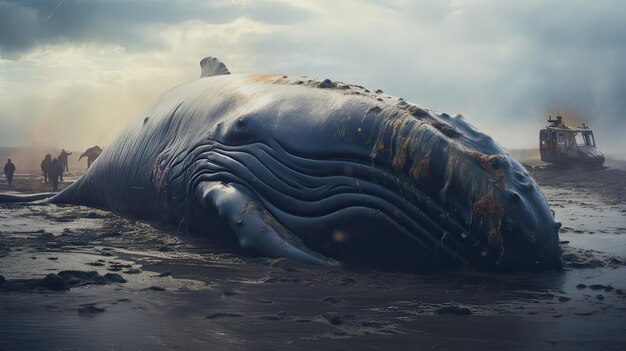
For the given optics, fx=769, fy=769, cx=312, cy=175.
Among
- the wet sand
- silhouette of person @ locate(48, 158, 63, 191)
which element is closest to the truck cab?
silhouette of person @ locate(48, 158, 63, 191)

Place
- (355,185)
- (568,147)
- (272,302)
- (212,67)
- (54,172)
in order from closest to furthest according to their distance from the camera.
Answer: (272,302)
(355,185)
(212,67)
(54,172)
(568,147)

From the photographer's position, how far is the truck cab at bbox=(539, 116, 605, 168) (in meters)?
41.1

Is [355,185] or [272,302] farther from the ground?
[355,185]

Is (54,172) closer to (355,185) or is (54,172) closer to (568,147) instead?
(355,185)

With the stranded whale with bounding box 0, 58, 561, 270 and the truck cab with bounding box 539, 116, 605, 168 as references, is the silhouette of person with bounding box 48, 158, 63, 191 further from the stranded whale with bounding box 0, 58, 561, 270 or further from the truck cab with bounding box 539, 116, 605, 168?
the truck cab with bounding box 539, 116, 605, 168

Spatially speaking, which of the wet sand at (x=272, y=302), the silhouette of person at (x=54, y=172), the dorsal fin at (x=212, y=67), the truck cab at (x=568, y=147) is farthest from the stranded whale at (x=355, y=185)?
the truck cab at (x=568, y=147)

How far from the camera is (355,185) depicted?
31.5 ft

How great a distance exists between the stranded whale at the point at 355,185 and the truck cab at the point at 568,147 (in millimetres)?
32488

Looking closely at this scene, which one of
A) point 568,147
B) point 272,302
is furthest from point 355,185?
point 568,147

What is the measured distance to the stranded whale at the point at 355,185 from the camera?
896cm

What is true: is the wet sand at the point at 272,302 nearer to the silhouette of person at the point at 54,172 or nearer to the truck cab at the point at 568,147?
the silhouette of person at the point at 54,172

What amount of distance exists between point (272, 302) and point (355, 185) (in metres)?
2.83

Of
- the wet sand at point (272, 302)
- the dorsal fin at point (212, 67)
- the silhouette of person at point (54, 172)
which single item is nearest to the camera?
the wet sand at point (272, 302)

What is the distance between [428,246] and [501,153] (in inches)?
57.9
